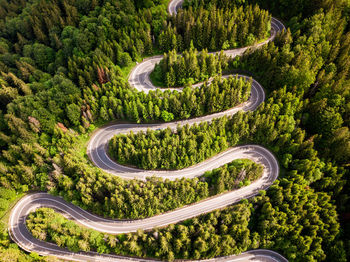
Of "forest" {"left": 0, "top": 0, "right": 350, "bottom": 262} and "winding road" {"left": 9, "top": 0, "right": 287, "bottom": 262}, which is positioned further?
"winding road" {"left": 9, "top": 0, "right": 287, "bottom": 262}

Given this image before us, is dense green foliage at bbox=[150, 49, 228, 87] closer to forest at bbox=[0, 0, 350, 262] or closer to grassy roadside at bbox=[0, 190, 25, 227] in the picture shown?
forest at bbox=[0, 0, 350, 262]

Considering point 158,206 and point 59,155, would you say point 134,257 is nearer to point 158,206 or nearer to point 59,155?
point 158,206

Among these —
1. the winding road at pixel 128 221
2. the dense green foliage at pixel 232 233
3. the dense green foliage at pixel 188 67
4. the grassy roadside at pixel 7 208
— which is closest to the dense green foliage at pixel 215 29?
the dense green foliage at pixel 188 67

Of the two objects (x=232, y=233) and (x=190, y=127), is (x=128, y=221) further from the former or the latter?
(x=190, y=127)

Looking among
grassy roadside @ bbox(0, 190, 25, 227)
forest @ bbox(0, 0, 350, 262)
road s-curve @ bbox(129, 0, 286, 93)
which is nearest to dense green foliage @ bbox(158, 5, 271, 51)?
forest @ bbox(0, 0, 350, 262)

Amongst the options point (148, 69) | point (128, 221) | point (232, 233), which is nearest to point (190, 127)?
point (148, 69)

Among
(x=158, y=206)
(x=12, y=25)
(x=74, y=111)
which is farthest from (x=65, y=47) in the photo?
(x=158, y=206)

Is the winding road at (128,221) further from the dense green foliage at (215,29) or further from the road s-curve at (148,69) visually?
the dense green foliage at (215,29)
